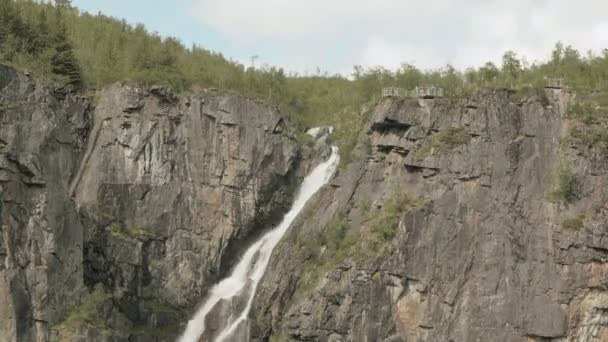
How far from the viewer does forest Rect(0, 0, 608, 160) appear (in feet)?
198

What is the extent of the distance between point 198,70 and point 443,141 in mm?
23883

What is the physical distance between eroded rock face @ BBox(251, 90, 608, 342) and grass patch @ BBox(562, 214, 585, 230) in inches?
8.1

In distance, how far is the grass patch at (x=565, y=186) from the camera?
5256 cm

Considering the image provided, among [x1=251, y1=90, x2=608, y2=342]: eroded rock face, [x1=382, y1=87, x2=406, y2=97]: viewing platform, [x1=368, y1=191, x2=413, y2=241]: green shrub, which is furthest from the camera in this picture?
[x1=382, y1=87, x2=406, y2=97]: viewing platform

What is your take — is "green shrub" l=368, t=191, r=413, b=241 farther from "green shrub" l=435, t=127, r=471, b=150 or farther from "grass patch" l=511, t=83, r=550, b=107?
"grass patch" l=511, t=83, r=550, b=107

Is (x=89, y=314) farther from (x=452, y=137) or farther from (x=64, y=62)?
(x=452, y=137)

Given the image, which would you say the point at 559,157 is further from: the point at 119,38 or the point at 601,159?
the point at 119,38

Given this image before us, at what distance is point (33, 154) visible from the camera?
52.4m

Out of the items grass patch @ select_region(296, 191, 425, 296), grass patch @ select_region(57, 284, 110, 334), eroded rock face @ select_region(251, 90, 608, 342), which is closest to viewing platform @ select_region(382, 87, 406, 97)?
eroded rock face @ select_region(251, 90, 608, 342)

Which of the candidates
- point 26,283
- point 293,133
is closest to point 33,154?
point 26,283

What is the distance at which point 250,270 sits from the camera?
60156 millimetres

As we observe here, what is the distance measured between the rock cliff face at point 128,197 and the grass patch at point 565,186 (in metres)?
20.6

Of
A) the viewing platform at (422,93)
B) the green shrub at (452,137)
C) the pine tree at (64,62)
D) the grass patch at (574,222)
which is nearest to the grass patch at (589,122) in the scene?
the grass patch at (574,222)

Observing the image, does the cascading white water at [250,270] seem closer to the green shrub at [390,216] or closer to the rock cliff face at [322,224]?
the rock cliff face at [322,224]
